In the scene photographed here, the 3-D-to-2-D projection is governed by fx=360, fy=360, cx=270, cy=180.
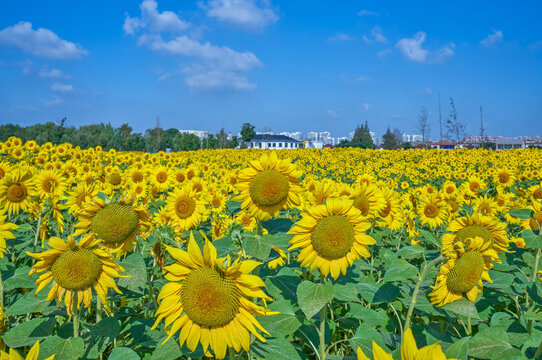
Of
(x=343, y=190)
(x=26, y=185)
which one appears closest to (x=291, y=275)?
(x=343, y=190)

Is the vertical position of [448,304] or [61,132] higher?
[61,132]

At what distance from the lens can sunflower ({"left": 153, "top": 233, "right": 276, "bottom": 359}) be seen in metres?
1.41

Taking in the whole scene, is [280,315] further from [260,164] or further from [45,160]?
[45,160]

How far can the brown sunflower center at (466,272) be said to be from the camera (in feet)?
5.61

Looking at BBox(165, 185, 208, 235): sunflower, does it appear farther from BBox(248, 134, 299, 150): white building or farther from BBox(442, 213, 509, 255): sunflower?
BBox(248, 134, 299, 150): white building

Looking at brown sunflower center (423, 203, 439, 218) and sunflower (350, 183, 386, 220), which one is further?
brown sunflower center (423, 203, 439, 218)

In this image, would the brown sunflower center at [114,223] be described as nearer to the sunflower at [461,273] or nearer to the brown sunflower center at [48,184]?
the sunflower at [461,273]

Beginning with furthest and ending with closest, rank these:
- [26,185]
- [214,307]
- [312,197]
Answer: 1. [26,185]
2. [312,197]
3. [214,307]

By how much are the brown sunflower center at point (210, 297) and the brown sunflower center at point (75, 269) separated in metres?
0.57

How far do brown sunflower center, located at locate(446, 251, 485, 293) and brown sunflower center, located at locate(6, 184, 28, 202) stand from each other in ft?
12.7

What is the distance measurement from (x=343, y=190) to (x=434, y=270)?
110cm

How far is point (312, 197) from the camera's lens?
2633 mm

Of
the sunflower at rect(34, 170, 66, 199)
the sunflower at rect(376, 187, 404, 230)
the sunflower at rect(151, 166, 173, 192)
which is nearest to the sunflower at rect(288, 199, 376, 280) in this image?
the sunflower at rect(376, 187, 404, 230)

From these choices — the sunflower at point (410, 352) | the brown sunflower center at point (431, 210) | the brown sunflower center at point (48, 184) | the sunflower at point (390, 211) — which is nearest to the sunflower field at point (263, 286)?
the sunflower at point (410, 352)
